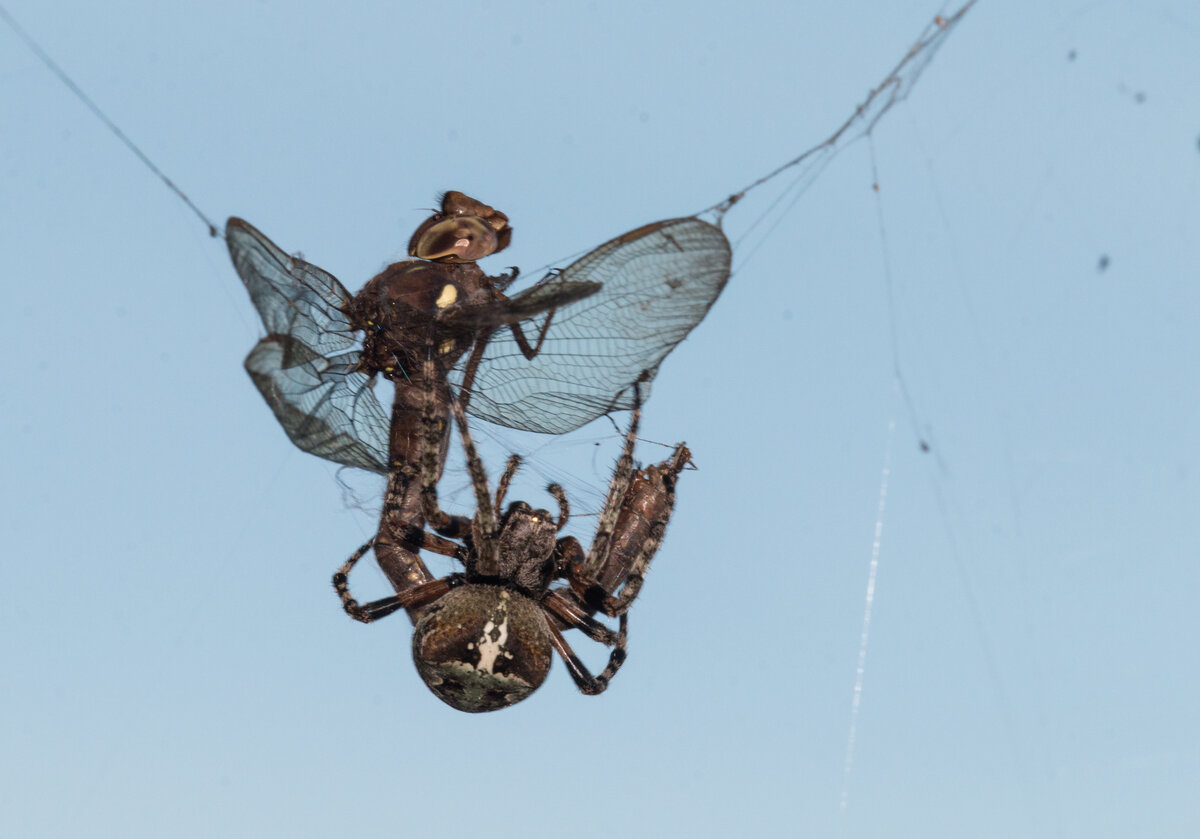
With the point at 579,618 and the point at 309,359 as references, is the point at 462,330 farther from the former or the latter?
the point at 579,618

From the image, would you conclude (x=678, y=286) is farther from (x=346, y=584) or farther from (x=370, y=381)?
(x=346, y=584)

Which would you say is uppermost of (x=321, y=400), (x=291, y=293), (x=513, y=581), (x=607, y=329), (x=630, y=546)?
(x=291, y=293)

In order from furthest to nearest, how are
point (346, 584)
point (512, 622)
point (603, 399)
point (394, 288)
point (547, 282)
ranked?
point (346, 584) → point (512, 622) → point (603, 399) → point (394, 288) → point (547, 282)

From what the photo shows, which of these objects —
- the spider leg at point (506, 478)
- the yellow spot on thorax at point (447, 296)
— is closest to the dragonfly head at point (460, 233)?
the yellow spot on thorax at point (447, 296)

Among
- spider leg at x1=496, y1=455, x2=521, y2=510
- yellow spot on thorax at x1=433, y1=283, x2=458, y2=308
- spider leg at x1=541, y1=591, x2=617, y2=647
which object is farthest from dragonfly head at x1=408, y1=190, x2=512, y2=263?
spider leg at x1=541, y1=591, x2=617, y2=647

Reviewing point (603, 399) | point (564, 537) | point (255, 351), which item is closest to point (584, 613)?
point (564, 537)

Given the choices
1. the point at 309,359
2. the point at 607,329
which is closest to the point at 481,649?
the point at 309,359

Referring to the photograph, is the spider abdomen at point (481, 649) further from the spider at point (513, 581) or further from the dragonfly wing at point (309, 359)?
the dragonfly wing at point (309, 359)
